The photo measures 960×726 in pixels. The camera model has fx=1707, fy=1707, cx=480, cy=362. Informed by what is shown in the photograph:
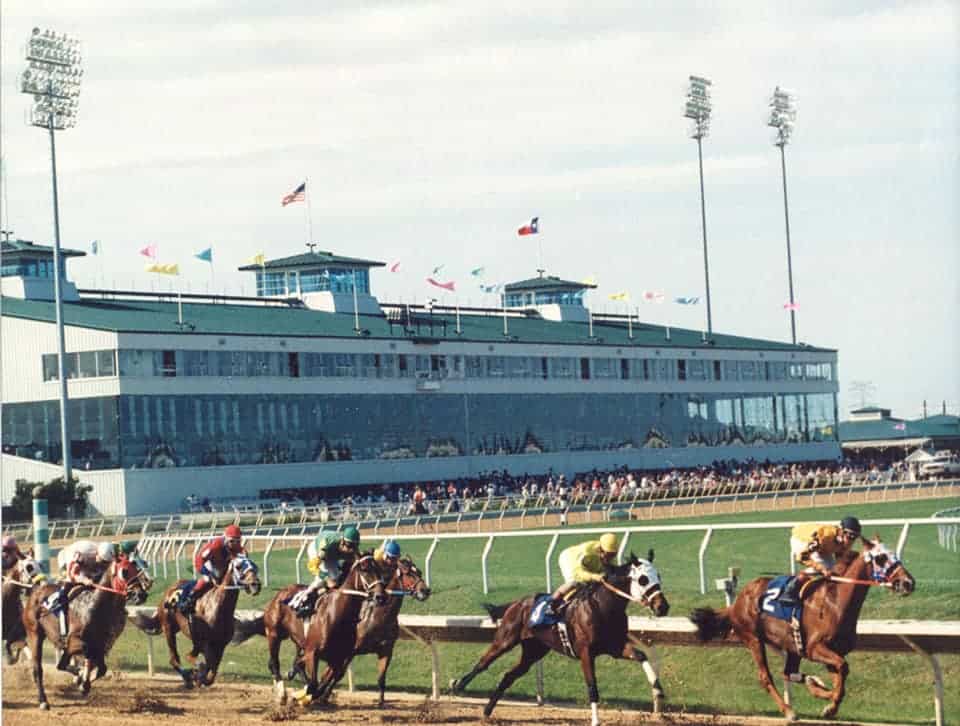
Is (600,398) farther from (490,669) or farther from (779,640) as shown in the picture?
(779,640)

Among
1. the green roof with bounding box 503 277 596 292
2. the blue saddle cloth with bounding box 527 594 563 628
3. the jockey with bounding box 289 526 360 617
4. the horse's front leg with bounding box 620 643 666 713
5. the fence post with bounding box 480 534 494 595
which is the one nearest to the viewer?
the horse's front leg with bounding box 620 643 666 713

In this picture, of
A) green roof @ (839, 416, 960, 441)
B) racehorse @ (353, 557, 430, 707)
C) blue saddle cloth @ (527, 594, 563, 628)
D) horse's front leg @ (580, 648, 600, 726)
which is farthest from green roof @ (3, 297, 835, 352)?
horse's front leg @ (580, 648, 600, 726)

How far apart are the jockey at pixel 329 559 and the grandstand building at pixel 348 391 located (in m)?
27.7

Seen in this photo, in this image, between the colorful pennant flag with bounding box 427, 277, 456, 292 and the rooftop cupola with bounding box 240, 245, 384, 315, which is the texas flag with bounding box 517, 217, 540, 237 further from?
the rooftop cupola with bounding box 240, 245, 384, 315

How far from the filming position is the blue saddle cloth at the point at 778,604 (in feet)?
33.3

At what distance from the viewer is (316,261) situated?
56.8 m

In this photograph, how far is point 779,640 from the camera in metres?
10.4

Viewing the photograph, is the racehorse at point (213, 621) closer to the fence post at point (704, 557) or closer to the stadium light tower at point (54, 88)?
the fence post at point (704, 557)

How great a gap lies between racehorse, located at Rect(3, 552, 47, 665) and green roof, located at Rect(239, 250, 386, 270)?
40718mm

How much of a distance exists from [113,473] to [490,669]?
2746 centimetres

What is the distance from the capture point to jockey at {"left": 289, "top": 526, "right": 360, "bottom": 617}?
12614 mm

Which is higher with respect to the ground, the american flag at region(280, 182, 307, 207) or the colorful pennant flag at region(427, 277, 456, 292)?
the american flag at region(280, 182, 307, 207)

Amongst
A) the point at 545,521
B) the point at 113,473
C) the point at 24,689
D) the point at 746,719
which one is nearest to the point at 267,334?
the point at 113,473

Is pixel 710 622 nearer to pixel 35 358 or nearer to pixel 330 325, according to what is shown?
pixel 35 358
